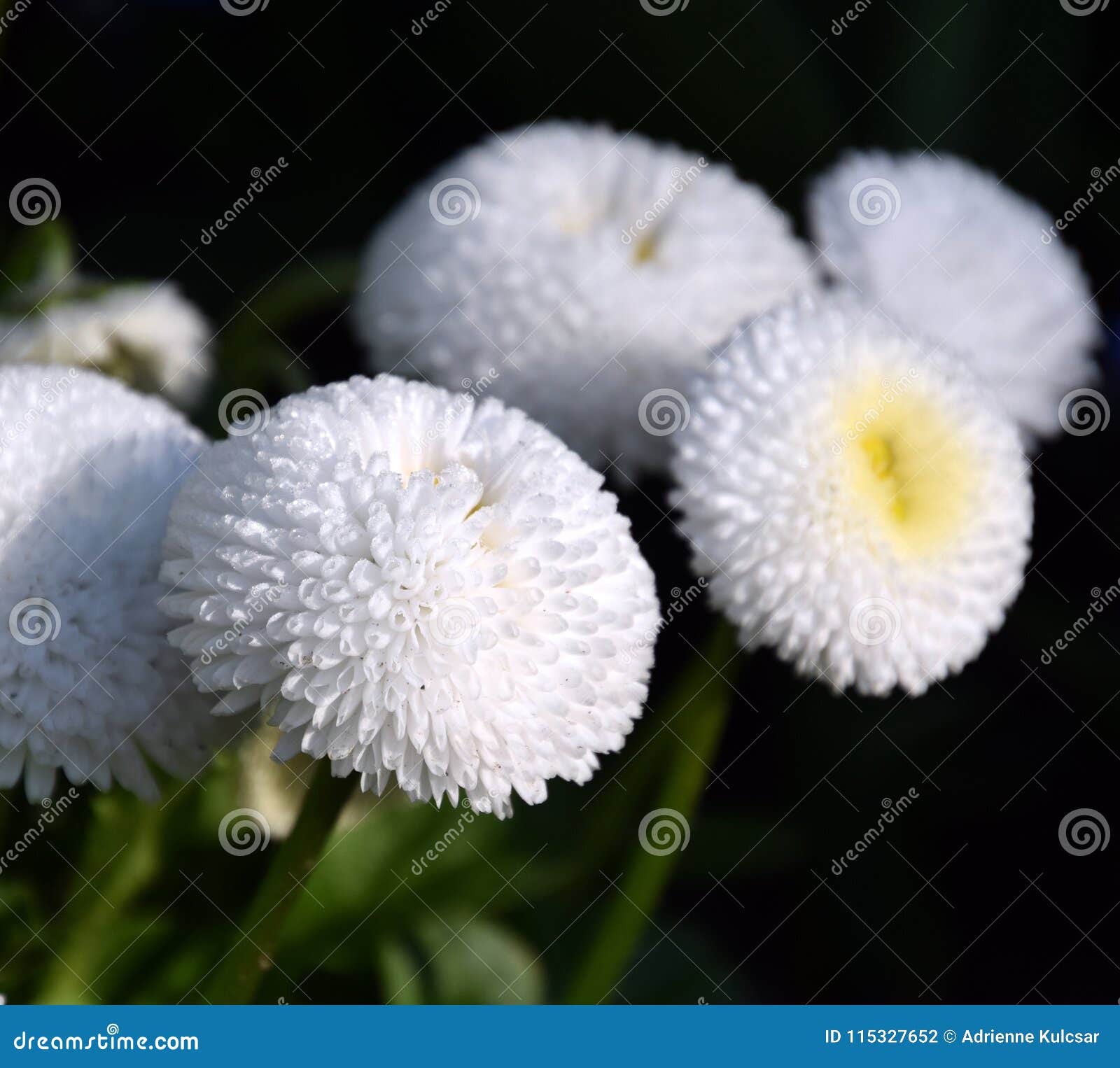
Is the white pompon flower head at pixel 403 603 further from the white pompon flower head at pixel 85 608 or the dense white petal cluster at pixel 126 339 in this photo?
the dense white petal cluster at pixel 126 339

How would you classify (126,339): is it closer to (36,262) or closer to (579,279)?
(36,262)

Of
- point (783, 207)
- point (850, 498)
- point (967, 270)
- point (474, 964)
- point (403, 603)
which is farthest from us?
point (783, 207)

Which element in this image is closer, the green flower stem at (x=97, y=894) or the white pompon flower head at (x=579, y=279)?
the green flower stem at (x=97, y=894)

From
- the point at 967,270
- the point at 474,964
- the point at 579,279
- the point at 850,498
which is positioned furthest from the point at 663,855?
the point at 967,270

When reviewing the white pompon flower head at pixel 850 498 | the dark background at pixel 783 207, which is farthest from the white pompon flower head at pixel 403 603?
the dark background at pixel 783 207

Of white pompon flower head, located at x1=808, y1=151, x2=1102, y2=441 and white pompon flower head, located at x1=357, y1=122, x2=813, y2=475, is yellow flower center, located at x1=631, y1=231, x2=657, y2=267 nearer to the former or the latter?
white pompon flower head, located at x1=357, y1=122, x2=813, y2=475

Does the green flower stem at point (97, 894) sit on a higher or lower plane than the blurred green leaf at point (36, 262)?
lower

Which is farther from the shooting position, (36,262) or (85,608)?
(36,262)
